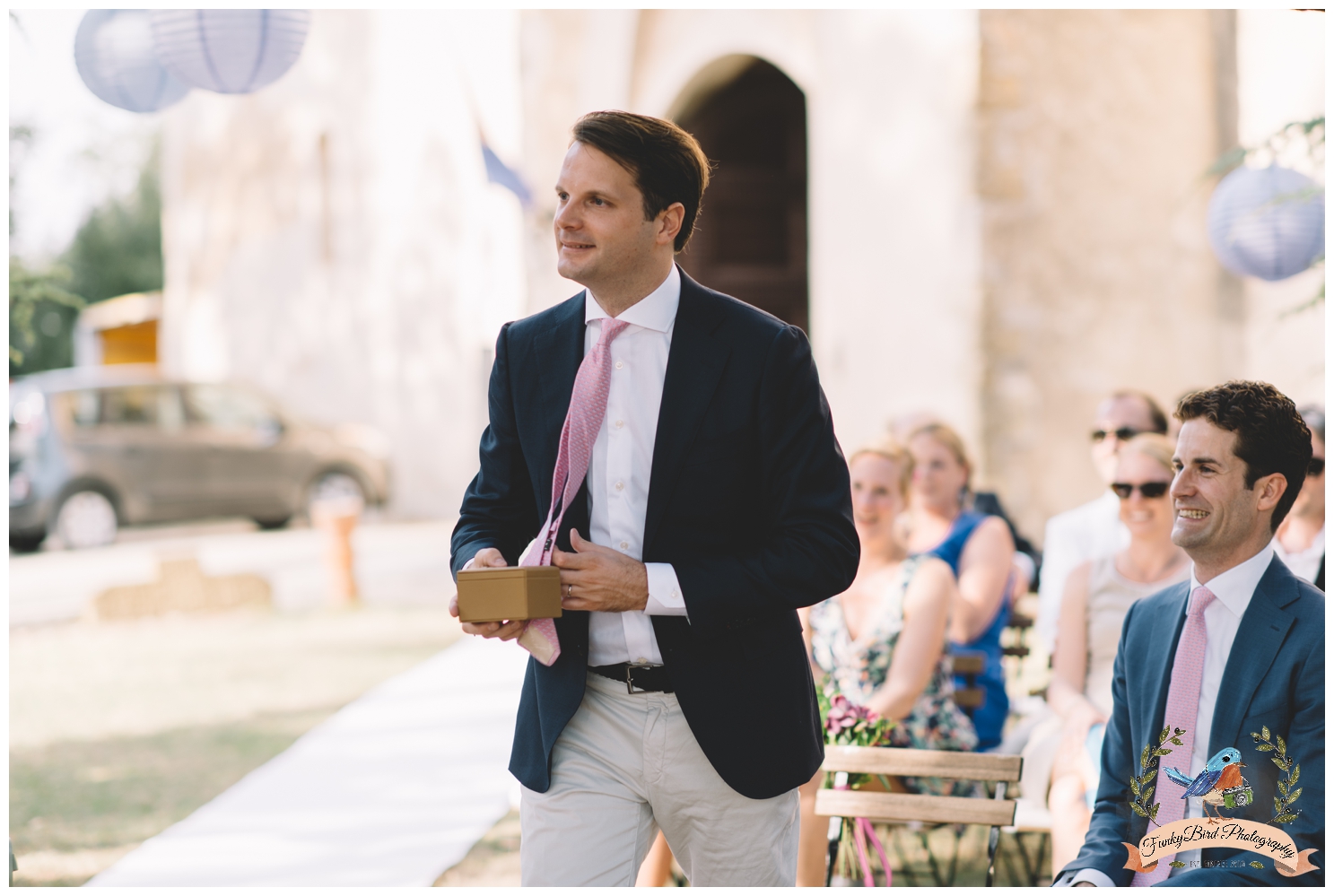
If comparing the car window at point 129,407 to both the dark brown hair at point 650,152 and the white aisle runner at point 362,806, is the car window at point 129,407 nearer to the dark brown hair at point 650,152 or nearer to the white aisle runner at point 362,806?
the white aisle runner at point 362,806

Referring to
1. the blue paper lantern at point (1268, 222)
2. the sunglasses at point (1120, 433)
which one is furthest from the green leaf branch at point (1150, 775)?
the blue paper lantern at point (1268, 222)

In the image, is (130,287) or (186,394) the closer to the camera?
(186,394)

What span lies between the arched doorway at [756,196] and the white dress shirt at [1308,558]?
955cm

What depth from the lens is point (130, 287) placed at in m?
37.9

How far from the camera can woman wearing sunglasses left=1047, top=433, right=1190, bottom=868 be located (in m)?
4.13

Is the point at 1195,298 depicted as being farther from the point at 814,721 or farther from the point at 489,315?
the point at 489,315

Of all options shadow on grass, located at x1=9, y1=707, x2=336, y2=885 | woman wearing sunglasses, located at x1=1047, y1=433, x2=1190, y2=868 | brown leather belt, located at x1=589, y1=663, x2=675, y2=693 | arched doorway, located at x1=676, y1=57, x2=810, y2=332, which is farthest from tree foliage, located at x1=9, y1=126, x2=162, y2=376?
brown leather belt, located at x1=589, y1=663, x2=675, y2=693

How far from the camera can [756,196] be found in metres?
14.1

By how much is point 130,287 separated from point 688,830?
39059mm

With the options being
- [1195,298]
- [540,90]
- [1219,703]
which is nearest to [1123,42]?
[1195,298]

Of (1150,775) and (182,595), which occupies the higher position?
(1150,775)

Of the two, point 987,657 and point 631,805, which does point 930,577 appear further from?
point 631,805

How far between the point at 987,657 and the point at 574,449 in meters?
3.07

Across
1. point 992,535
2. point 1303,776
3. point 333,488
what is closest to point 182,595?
point 333,488
